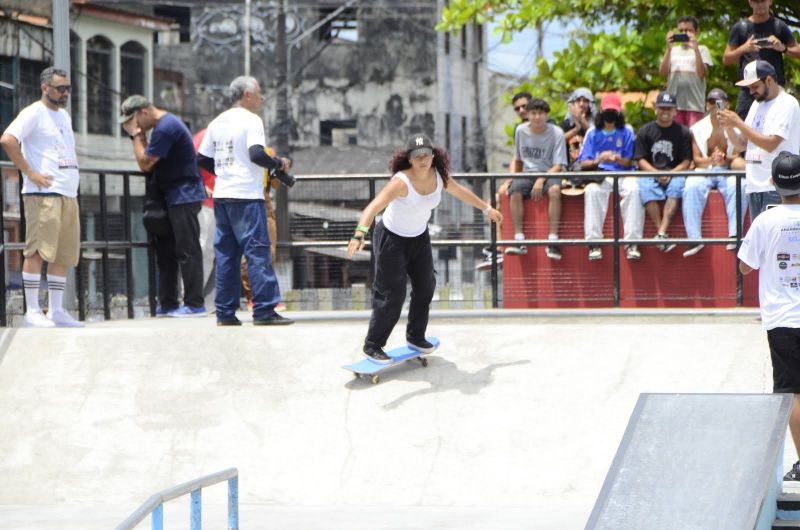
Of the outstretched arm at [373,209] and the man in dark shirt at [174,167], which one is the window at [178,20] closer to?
the man in dark shirt at [174,167]

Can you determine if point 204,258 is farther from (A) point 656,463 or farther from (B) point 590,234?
(A) point 656,463

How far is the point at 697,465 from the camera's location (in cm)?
632

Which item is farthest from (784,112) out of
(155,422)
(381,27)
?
A: (381,27)

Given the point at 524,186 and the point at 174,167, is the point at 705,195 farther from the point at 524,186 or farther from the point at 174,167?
the point at 174,167

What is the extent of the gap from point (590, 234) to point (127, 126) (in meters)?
4.33

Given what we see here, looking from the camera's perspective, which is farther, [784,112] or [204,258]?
[204,258]

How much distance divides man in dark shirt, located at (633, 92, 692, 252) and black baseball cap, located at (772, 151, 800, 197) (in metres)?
4.53

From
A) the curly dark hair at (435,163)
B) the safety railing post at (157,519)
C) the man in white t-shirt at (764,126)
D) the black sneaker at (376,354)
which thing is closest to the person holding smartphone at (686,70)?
the man in white t-shirt at (764,126)

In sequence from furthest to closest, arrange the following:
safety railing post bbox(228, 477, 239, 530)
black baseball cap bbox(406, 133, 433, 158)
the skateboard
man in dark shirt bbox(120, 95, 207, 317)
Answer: man in dark shirt bbox(120, 95, 207, 317), the skateboard, black baseball cap bbox(406, 133, 433, 158), safety railing post bbox(228, 477, 239, 530)

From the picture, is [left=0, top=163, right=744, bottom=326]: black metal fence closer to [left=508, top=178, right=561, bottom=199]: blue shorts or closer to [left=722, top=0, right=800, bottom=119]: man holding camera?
[left=508, top=178, right=561, bottom=199]: blue shorts

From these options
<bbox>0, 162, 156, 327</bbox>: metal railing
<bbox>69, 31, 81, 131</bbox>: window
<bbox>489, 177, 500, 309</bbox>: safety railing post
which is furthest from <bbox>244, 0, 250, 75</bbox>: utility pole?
<bbox>489, 177, 500, 309</bbox>: safety railing post

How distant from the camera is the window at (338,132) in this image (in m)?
38.4

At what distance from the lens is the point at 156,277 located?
12.4 m

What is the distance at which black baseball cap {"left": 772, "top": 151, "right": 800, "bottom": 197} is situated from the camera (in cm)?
711
